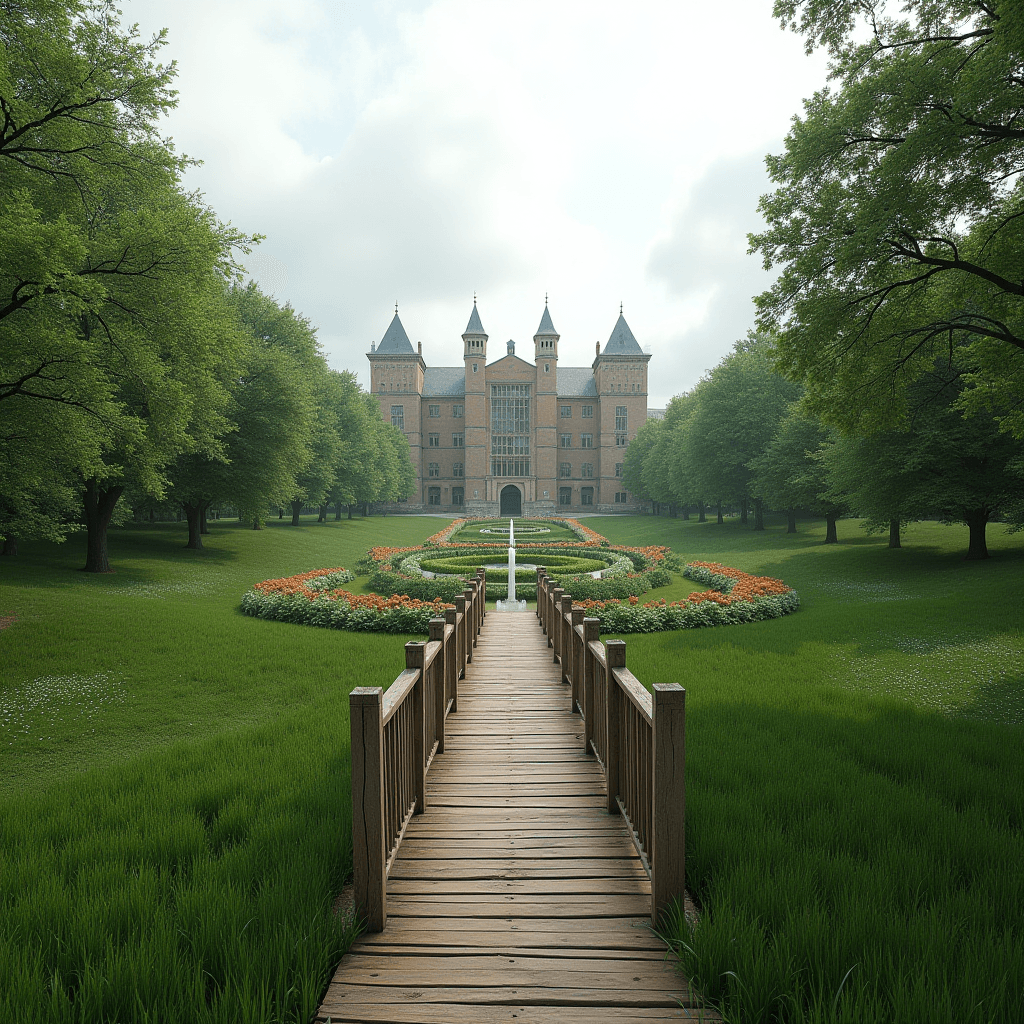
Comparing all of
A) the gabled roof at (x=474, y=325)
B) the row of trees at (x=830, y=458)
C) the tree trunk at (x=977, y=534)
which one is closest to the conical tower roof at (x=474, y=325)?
the gabled roof at (x=474, y=325)

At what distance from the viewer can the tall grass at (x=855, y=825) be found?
99.1 inches

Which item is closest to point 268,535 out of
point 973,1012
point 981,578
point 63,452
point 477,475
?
point 63,452

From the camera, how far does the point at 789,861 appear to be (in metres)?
3.40

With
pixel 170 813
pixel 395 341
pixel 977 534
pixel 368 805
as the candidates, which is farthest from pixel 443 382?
pixel 368 805

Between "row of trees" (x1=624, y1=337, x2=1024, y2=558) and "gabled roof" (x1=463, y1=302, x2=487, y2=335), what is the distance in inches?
1091

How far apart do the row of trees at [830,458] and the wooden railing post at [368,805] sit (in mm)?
11002

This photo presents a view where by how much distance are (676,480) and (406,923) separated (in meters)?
44.0

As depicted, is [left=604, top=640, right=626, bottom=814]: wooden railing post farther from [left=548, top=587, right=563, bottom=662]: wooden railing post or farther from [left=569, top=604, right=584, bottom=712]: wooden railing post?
[left=548, top=587, right=563, bottom=662]: wooden railing post

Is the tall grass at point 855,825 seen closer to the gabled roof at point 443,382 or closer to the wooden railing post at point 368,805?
the wooden railing post at point 368,805

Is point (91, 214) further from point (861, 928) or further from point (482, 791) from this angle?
point (861, 928)

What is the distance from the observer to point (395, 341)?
73.2 meters

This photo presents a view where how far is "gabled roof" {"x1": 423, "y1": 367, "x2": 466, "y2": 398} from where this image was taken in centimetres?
7588

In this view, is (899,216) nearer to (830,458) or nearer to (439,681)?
(439,681)

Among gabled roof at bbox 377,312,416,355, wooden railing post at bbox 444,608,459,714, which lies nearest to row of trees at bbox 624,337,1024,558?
wooden railing post at bbox 444,608,459,714
